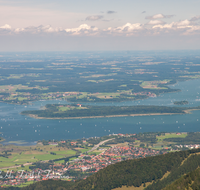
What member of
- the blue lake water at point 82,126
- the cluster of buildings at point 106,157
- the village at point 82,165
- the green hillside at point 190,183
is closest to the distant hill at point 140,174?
the village at point 82,165

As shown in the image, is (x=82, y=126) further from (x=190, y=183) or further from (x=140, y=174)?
(x=190, y=183)

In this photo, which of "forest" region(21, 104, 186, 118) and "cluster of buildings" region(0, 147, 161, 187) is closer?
"cluster of buildings" region(0, 147, 161, 187)

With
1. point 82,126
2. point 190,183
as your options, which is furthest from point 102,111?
point 190,183

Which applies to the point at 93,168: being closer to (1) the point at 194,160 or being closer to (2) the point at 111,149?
(2) the point at 111,149

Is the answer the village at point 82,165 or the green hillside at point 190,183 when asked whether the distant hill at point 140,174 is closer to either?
the village at point 82,165

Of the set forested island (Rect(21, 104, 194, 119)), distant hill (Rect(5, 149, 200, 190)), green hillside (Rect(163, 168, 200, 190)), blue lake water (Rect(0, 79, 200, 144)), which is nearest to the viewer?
green hillside (Rect(163, 168, 200, 190))

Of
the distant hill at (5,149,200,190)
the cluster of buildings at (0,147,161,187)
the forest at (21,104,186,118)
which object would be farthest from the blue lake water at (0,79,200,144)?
the distant hill at (5,149,200,190)

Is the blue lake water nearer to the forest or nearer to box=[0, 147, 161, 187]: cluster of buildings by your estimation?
A: the forest

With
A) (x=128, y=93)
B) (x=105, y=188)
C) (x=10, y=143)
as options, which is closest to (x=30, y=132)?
(x=10, y=143)
